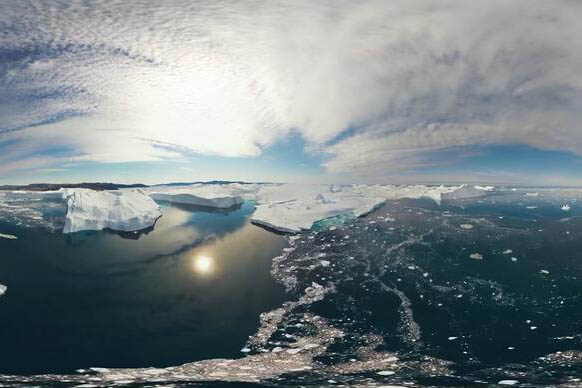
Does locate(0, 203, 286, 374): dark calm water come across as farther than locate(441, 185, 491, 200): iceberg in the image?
No

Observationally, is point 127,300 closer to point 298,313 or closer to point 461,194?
point 298,313

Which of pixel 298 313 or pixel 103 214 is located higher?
pixel 103 214

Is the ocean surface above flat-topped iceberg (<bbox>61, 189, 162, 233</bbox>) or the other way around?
the other way around

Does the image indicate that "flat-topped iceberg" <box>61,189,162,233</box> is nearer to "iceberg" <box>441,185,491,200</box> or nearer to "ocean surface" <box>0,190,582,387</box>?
"ocean surface" <box>0,190,582,387</box>

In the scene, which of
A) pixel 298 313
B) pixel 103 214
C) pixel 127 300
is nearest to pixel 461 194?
pixel 103 214

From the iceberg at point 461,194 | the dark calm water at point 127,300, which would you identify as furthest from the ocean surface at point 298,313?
the iceberg at point 461,194

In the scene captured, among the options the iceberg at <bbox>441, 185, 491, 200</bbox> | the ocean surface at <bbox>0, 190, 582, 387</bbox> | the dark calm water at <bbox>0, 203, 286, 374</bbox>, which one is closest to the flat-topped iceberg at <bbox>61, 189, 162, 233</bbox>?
the dark calm water at <bbox>0, 203, 286, 374</bbox>
